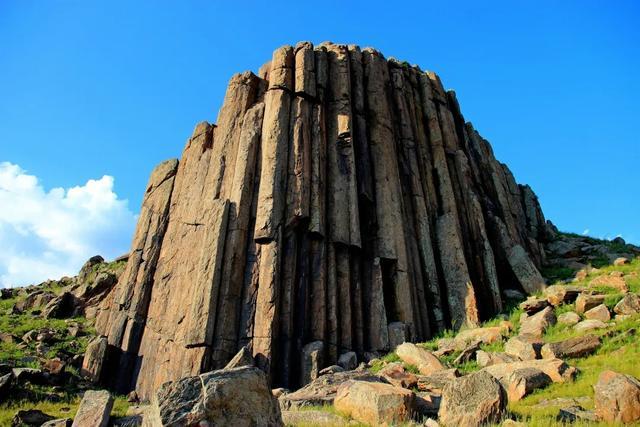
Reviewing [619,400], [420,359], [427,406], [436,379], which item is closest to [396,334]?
[420,359]

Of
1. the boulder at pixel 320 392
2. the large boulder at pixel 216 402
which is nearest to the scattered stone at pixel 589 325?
the boulder at pixel 320 392

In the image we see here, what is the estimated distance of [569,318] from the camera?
17656 mm

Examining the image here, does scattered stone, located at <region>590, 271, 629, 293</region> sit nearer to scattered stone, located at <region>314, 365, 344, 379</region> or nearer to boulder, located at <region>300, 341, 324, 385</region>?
scattered stone, located at <region>314, 365, 344, 379</region>

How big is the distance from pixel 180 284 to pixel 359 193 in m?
9.00

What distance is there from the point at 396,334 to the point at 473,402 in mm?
11157

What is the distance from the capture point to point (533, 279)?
2452 centimetres

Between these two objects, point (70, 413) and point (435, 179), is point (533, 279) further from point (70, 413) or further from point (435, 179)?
point (70, 413)

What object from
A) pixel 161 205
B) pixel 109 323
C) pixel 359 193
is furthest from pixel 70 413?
pixel 359 193

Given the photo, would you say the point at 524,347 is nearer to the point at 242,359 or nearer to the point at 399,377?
the point at 399,377

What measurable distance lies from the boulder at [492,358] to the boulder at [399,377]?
232 cm

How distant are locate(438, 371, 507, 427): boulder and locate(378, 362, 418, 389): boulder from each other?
4036mm

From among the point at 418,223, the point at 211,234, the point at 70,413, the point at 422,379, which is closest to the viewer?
the point at 422,379

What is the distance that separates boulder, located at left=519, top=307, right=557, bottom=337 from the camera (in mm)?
17664

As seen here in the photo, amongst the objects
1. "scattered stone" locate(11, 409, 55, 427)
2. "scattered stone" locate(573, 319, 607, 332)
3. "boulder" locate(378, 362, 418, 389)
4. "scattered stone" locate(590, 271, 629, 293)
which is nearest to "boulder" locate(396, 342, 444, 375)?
"boulder" locate(378, 362, 418, 389)
